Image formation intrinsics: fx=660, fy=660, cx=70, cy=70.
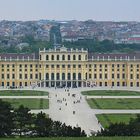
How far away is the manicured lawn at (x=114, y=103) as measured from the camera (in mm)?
66500

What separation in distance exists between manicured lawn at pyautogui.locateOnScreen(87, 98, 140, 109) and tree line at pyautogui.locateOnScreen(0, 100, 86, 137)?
22806 millimetres

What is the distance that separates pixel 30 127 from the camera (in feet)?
143

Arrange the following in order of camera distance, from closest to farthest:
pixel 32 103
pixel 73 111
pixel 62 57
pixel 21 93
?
pixel 73 111
pixel 32 103
pixel 21 93
pixel 62 57

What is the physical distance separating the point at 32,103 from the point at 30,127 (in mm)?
25442

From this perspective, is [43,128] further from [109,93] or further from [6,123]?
[109,93]

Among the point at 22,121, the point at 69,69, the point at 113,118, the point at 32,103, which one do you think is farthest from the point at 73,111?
the point at 69,69

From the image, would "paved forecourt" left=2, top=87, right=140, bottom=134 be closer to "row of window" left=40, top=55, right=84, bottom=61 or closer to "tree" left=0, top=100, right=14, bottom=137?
"tree" left=0, top=100, right=14, bottom=137

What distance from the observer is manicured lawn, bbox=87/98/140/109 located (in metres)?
66.5

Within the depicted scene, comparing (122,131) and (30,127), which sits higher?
(30,127)

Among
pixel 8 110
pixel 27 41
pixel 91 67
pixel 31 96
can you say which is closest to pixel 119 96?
pixel 31 96

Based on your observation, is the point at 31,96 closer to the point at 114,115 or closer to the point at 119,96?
the point at 119,96

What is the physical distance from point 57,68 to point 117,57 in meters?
8.85

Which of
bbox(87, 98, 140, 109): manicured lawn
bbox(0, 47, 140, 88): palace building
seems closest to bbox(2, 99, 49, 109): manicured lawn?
bbox(87, 98, 140, 109): manicured lawn

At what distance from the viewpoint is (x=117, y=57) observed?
94938 mm
